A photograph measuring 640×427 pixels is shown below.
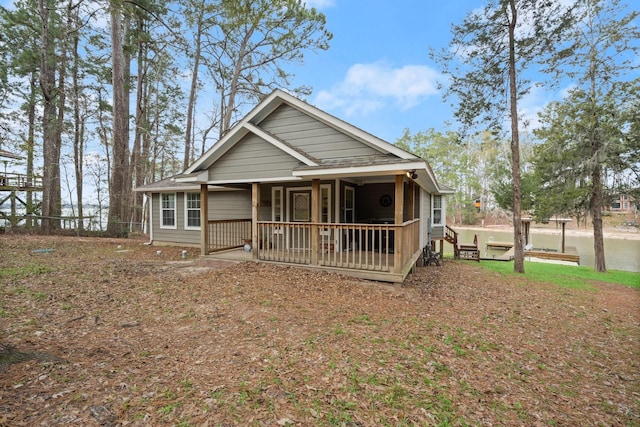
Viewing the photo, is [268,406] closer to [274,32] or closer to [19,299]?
[19,299]

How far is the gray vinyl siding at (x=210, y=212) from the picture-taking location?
462 inches

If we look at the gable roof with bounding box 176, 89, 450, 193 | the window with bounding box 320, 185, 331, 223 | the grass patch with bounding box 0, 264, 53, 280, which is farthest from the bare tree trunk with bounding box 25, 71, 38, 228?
the window with bounding box 320, 185, 331, 223

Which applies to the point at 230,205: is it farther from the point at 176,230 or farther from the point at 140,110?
the point at 140,110

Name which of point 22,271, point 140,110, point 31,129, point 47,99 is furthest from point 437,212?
point 31,129

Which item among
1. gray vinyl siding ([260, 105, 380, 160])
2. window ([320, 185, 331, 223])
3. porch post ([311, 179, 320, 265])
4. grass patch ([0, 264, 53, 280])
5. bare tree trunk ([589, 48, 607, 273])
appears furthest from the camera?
bare tree trunk ([589, 48, 607, 273])

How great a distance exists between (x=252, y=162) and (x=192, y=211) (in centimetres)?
596

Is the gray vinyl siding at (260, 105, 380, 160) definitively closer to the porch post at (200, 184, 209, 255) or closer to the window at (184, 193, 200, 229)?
the porch post at (200, 184, 209, 255)

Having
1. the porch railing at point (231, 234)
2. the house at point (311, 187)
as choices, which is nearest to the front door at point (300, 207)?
the house at point (311, 187)

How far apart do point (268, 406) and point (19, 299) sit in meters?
5.39

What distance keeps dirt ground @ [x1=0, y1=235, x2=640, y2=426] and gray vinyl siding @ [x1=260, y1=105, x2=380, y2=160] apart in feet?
11.0

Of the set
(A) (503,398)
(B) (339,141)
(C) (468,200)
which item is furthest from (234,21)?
(C) (468,200)

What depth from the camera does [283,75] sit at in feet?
53.7

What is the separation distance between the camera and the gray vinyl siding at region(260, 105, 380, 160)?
7586 mm

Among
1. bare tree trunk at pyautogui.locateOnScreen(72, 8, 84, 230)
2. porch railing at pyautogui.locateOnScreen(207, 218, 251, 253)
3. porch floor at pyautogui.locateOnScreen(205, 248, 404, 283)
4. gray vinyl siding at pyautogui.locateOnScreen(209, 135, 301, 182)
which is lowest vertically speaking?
porch floor at pyautogui.locateOnScreen(205, 248, 404, 283)
